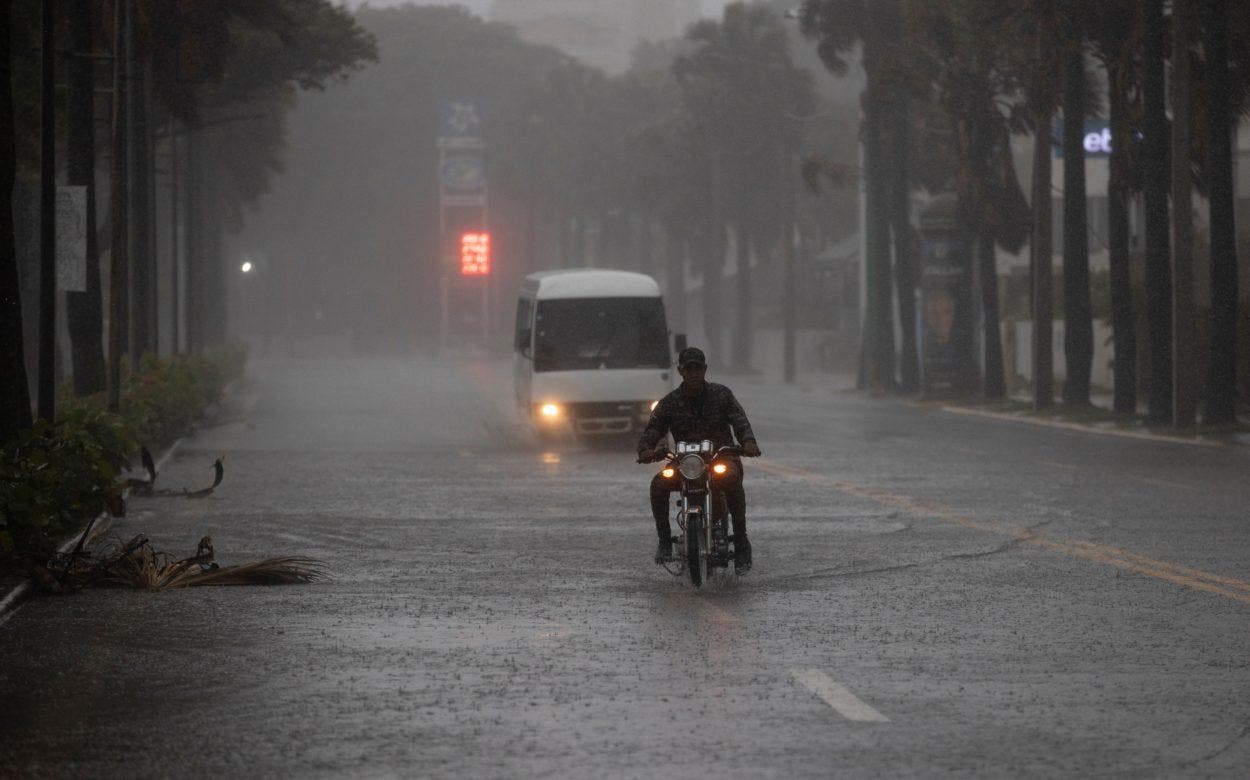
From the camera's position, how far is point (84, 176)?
33.2 m

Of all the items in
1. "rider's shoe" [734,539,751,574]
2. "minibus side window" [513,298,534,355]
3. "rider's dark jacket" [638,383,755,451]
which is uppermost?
"minibus side window" [513,298,534,355]

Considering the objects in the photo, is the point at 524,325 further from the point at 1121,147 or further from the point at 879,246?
the point at 879,246

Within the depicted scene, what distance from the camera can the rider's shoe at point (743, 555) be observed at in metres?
15.6

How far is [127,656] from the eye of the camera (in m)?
12.2

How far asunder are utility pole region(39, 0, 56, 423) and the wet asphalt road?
218 centimetres

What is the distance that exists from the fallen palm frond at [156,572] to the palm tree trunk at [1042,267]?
3027 centimetres

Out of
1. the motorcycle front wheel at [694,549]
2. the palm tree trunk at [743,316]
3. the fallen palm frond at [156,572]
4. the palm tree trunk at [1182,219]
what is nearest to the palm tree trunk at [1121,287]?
the palm tree trunk at [1182,219]

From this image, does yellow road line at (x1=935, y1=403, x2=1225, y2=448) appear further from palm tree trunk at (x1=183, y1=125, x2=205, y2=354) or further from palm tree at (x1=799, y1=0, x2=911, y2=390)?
palm tree trunk at (x1=183, y1=125, x2=205, y2=354)

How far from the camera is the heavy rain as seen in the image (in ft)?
33.4

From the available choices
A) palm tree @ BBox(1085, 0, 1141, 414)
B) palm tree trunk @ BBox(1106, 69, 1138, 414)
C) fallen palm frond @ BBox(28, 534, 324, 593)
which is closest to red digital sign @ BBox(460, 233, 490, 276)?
palm tree @ BBox(1085, 0, 1141, 414)

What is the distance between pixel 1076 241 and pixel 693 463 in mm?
30637

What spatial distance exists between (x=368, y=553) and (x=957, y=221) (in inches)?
1430

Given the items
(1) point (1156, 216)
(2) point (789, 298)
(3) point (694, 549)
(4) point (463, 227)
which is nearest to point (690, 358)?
(3) point (694, 549)

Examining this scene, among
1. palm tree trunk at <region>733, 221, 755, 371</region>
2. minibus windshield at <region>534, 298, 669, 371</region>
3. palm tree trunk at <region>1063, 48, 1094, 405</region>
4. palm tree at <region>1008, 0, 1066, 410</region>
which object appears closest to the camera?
minibus windshield at <region>534, 298, 669, 371</region>
